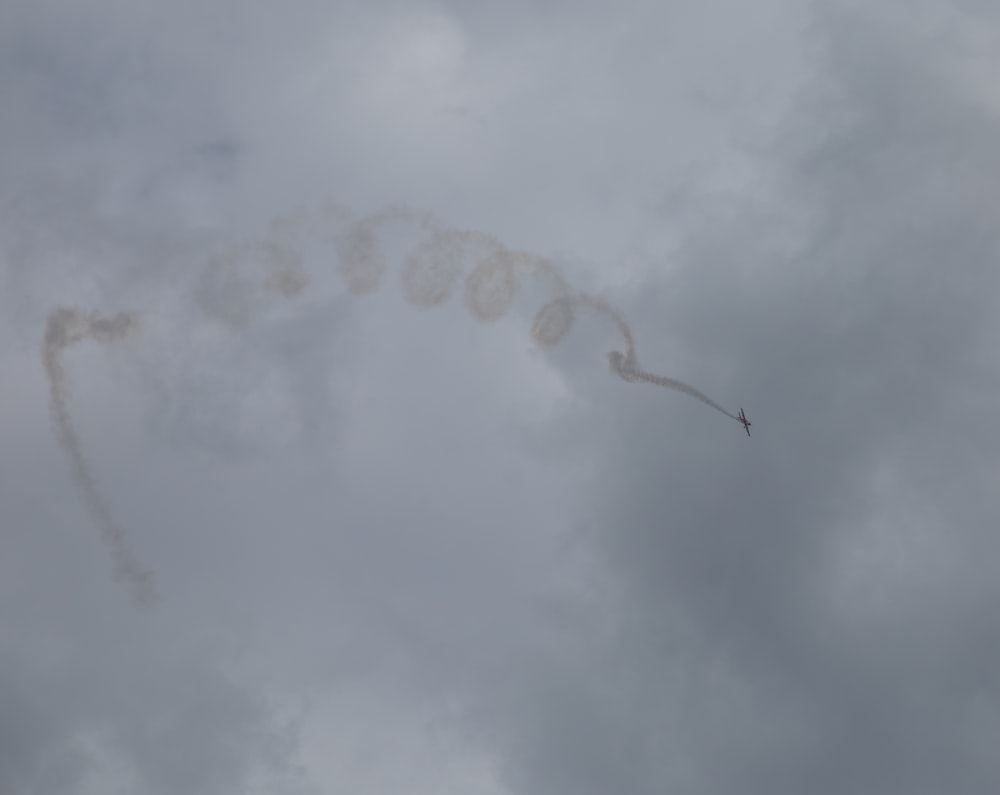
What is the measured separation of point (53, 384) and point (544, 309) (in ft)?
160

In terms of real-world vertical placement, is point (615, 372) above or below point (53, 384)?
above

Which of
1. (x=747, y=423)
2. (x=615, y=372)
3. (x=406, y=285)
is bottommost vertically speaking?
(x=406, y=285)

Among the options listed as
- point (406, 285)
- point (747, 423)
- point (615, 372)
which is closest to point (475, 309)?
point (406, 285)

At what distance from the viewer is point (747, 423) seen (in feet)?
568

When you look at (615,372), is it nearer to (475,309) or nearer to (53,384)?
(475,309)

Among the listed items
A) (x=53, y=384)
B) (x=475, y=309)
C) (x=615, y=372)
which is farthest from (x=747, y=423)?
(x=53, y=384)

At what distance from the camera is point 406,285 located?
485 ft

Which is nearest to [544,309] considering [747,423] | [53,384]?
[747,423]

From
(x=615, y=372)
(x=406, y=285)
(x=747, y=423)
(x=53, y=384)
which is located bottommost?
(x=53, y=384)

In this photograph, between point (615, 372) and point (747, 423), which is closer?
point (615, 372)

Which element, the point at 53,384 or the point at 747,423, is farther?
the point at 747,423

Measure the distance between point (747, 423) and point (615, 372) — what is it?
23.6 metres

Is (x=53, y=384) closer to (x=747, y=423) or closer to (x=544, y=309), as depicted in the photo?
(x=544, y=309)

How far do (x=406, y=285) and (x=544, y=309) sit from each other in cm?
1432
